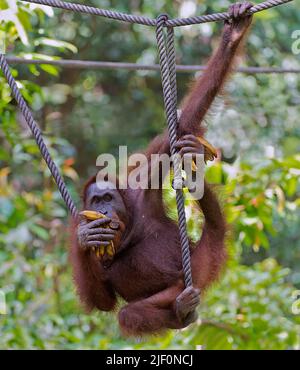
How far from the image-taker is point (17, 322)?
5.17m

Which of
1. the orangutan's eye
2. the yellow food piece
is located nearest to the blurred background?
the orangutan's eye

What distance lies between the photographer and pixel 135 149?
25.5 ft

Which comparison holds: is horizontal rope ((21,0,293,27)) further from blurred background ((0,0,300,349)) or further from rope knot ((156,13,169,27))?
blurred background ((0,0,300,349))

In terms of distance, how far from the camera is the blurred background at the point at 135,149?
457 centimetres

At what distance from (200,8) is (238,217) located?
2827 mm

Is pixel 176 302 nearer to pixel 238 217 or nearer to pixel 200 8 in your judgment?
pixel 238 217

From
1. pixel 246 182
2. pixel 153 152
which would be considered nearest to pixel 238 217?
pixel 246 182

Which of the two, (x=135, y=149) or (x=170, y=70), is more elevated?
(x=135, y=149)

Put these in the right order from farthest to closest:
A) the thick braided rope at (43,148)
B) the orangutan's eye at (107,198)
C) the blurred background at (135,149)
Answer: the blurred background at (135,149)
the orangutan's eye at (107,198)
the thick braided rope at (43,148)

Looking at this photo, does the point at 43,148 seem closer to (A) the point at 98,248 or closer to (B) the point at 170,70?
(A) the point at 98,248

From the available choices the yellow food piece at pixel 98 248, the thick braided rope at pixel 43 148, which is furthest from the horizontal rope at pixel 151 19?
the yellow food piece at pixel 98 248

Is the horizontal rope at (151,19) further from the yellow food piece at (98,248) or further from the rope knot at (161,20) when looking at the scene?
the yellow food piece at (98,248)

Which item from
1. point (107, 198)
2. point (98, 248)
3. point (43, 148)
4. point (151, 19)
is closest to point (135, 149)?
point (107, 198)

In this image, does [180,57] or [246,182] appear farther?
[180,57]
